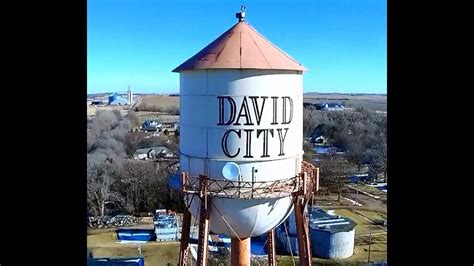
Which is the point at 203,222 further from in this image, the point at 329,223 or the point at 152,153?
the point at 152,153

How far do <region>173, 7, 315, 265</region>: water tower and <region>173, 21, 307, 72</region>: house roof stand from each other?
0.01m

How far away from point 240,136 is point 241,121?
0.22 metres

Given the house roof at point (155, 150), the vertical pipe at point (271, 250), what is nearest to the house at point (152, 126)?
the house roof at point (155, 150)

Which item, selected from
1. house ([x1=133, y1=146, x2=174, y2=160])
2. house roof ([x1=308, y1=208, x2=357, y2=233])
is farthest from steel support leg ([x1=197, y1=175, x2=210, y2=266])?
house ([x1=133, y1=146, x2=174, y2=160])

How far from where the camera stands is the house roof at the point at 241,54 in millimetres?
6702

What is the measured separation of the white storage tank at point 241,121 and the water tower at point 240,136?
1 cm

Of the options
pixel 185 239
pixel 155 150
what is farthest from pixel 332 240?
pixel 155 150

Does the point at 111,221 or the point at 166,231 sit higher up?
the point at 166,231

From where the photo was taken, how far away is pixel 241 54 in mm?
6820

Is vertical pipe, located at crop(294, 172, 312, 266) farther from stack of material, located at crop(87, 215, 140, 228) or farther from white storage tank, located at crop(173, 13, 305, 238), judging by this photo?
stack of material, located at crop(87, 215, 140, 228)

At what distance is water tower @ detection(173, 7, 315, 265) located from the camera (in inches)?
259

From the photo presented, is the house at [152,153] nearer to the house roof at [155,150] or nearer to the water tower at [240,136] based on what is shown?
the house roof at [155,150]
